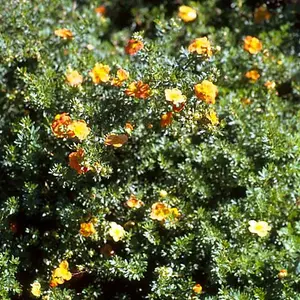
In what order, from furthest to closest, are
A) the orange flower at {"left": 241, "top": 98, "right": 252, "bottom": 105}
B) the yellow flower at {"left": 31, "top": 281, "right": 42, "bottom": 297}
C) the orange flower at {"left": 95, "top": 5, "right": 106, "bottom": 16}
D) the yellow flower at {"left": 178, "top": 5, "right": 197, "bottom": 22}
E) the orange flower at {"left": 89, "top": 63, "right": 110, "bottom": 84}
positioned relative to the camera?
the orange flower at {"left": 95, "top": 5, "right": 106, "bottom": 16} < the yellow flower at {"left": 178, "top": 5, "right": 197, "bottom": 22} < the orange flower at {"left": 241, "top": 98, "right": 252, "bottom": 105} < the orange flower at {"left": 89, "top": 63, "right": 110, "bottom": 84} < the yellow flower at {"left": 31, "top": 281, "right": 42, "bottom": 297}

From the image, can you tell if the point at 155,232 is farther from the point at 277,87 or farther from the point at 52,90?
the point at 277,87

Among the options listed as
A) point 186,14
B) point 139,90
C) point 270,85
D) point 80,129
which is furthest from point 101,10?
point 80,129

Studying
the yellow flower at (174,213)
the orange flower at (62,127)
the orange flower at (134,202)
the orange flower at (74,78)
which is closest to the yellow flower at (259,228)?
the yellow flower at (174,213)

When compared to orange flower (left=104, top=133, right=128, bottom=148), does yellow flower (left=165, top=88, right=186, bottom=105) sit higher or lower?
higher

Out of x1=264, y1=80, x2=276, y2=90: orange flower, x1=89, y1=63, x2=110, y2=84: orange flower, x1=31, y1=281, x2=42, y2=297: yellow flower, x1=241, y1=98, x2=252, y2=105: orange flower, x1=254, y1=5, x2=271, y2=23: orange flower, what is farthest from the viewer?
x1=254, y1=5, x2=271, y2=23: orange flower

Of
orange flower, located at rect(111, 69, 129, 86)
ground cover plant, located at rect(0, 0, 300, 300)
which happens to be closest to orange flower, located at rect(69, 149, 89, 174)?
ground cover plant, located at rect(0, 0, 300, 300)

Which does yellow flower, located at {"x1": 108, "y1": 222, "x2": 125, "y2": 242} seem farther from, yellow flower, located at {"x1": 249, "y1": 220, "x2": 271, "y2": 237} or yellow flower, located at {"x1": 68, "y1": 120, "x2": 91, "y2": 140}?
yellow flower, located at {"x1": 249, "y1": 220, "x2": 271, "y2": 237}

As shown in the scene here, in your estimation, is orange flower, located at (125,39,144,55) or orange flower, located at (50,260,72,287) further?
orange flower, located at (125,39,144,55)

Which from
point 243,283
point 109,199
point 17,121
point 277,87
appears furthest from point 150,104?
point 277,87

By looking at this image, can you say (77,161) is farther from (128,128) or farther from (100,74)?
(100,74)
